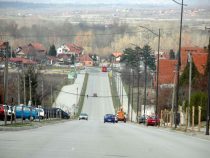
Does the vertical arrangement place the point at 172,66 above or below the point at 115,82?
above

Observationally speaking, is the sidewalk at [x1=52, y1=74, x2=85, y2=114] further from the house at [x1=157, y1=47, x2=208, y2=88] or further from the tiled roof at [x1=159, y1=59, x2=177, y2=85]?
the house at [x1=157, y1=47, x2=208, y2=88]

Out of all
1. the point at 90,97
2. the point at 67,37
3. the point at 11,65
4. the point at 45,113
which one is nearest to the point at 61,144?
the point at 45,113

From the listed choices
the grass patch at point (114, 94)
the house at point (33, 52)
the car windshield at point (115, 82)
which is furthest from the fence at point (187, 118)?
the grass patch at point (114, 94)

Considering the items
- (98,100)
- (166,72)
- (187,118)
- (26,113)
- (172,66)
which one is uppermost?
(172,66)

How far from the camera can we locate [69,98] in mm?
163250

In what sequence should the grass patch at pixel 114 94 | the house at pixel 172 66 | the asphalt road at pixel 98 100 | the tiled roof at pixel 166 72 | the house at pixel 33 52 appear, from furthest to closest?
1. the grass patch at pixel 114 94
2. the asphalt road at pixel 98 100
3. the tiled roof at pixel 166 72
4. the house at pixel 172 66
5. the house at pixel 33 52

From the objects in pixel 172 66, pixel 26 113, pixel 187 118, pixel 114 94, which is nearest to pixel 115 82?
pixel 114 94

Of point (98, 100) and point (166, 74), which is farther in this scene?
point (98, 100)

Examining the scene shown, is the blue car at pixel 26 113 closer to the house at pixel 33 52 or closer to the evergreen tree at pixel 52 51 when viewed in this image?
the house at pixel 33 52

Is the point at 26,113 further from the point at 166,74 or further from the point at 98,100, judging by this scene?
the point at 98,100

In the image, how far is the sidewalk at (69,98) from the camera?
15400 centimetres

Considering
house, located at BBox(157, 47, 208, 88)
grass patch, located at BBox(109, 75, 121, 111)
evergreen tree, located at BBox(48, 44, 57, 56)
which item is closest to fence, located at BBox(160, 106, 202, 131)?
house, located at BBox(157, 47, 208, 88)

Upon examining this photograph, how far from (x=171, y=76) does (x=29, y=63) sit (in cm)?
2876

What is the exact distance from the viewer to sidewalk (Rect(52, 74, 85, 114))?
154000 millimetres
